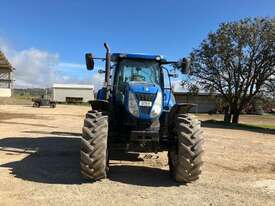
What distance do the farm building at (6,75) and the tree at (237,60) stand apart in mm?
36948

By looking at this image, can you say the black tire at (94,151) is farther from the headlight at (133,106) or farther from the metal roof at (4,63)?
the metal roof at (4,63)

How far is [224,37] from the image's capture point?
116 ft

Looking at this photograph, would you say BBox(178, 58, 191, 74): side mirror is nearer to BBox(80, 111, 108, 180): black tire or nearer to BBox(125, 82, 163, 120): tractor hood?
BBox(125, 82, 163, 120): tractor hood

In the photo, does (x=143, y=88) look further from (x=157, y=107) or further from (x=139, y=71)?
(x=139, y=71)

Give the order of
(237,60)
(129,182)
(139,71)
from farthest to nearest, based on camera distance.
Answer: (237,60) < (139,71) < (129,182)

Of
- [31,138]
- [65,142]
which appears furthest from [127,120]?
[31,138]

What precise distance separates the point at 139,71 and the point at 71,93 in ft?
237

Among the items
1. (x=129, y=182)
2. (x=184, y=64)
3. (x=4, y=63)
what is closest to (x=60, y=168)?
(x=129, y=182)

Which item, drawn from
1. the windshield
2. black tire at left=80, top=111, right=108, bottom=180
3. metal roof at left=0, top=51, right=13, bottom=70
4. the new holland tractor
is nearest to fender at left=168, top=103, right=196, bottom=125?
the new holland tractor

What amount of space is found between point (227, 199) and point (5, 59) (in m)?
64.6

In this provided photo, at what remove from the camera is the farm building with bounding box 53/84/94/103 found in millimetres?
80812

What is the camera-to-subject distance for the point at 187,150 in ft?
27.8

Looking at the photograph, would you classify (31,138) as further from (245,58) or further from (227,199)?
(245,58)

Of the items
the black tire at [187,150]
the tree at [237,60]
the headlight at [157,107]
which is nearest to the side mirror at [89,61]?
the headlight at [157,107]
